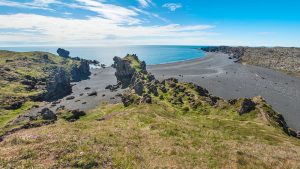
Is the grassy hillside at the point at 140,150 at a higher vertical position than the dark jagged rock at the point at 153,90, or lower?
higher

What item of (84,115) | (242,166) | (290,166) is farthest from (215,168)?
(84,115)

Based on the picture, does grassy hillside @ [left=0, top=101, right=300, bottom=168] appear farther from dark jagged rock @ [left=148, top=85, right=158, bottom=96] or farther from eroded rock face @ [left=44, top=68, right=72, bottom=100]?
eroded rock face @ [left=44, top=68, right=72, bottom=100]

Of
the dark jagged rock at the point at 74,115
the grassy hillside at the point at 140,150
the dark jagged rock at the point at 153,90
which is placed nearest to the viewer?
the grassy hillside at the point at 140,150

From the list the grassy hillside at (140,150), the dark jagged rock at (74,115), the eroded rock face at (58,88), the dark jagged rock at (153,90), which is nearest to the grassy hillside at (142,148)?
the grassy hillside at (140,150)

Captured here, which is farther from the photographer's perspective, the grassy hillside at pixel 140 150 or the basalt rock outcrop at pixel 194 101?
the basalt rock outcrop at pixel 194 101

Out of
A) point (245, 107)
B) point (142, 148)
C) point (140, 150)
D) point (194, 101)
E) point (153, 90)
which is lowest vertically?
point (194, 101)

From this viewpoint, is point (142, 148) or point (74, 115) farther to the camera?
point (74, 115)

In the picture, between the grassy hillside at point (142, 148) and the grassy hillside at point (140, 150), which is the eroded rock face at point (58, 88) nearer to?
the grassy hillside at point (142, 148)

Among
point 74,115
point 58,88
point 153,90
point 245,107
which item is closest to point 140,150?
point 245,107

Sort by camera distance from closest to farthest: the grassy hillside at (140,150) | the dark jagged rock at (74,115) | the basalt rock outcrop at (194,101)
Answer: the grassy hillside at (140,150)
the basalt rock outcrop at (194,101)
the dark jagged rock at (74,115)

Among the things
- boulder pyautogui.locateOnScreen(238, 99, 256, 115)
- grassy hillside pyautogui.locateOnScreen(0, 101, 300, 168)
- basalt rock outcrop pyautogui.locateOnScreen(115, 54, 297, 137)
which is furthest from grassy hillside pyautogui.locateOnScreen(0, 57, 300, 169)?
basalt rock outcrop pyautogui.locateOnScreen(115, 54, 297, 137)

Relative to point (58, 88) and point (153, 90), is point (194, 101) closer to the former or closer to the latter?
point (153, 90)

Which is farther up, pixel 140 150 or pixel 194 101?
pixel 140 150

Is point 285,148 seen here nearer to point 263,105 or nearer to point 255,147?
point 255,147
